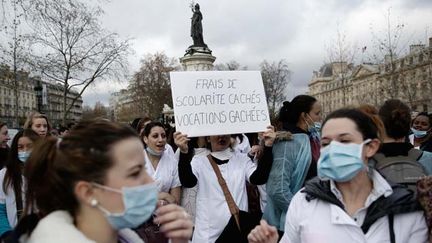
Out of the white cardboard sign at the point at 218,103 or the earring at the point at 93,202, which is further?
the white cardboard sign at the point at 218,103

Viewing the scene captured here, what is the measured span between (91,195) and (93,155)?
0.54ft

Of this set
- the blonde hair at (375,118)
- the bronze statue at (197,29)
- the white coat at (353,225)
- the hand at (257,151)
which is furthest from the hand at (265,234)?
the bronze statue at (197,29)

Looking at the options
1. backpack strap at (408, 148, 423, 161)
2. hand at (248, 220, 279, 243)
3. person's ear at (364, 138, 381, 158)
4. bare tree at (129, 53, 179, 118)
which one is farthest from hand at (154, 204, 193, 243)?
bare tree at (129, 53, 179, 118)

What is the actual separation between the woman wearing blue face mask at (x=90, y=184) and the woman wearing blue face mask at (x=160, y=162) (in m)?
2.83

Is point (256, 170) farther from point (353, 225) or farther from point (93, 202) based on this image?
point (93, 202)

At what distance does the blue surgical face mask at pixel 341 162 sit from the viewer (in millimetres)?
2408

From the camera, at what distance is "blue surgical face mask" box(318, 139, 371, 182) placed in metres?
2.41

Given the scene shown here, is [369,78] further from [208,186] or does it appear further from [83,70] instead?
[208,186]

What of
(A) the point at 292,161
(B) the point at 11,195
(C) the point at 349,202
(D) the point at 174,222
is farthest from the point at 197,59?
(D) the point at 174,222

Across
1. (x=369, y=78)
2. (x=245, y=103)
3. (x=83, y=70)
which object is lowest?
(x=245, y=103)

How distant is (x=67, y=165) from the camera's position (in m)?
1.82

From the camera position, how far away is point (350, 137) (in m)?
2.50

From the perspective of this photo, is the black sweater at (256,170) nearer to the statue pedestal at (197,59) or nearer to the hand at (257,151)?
the hand at (257,151)

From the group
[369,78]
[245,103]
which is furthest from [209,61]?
[369,78]
